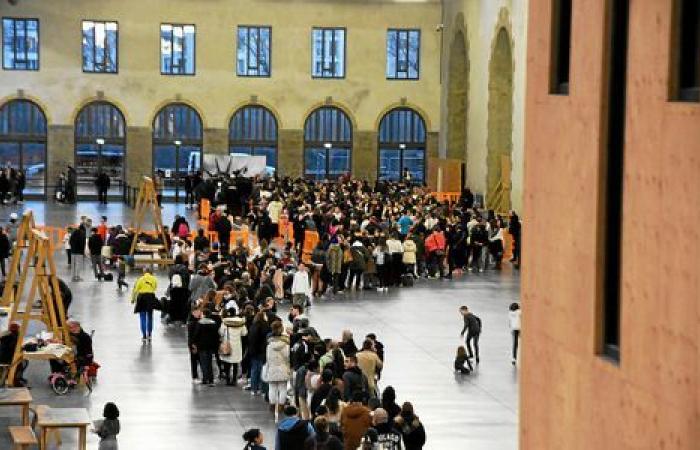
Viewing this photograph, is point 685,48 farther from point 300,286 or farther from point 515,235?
point 515,235

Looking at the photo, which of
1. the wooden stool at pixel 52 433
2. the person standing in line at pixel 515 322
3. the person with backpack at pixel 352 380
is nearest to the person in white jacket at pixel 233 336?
the wooden stool at pixel 52 433

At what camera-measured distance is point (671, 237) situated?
452 inches

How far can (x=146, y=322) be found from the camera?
2741cm

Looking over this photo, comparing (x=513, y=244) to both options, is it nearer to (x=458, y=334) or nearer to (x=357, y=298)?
(x=357, y=298)

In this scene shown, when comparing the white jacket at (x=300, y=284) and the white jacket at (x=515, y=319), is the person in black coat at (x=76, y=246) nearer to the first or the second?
the white jacket at (x=300, y=284)

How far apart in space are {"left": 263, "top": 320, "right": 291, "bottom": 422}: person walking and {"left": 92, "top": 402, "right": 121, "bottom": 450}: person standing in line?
2580 mm

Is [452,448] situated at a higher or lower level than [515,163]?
lower

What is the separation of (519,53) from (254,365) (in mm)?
24579

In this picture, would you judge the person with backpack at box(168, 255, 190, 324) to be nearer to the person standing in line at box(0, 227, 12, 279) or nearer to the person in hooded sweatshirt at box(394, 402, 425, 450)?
the person standing in line at box(0, 227, 12, 279)

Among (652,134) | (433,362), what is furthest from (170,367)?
(652,134)

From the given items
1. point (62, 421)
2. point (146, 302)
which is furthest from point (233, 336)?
point (62, 421)

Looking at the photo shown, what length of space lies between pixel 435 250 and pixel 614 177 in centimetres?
2385

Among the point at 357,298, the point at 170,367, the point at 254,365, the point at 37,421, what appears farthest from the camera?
the point at 357,298

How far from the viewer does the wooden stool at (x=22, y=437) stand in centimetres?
1845
